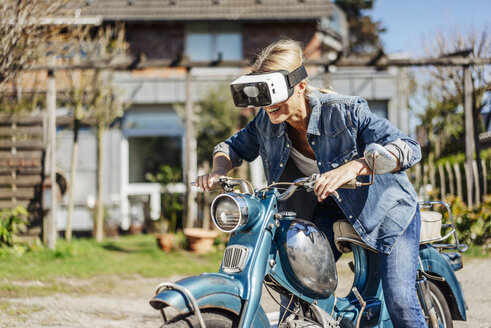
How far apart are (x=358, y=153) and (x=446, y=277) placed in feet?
3.80

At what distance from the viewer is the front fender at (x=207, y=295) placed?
2.14 metres

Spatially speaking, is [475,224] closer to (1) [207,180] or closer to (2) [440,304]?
(2) [440,304]

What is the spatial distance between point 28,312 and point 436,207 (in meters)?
6.29

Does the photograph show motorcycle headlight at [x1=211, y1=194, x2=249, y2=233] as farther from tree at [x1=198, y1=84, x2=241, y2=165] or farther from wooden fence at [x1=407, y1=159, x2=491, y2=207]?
tree at [x1=198, y1=84, x2=241, y2=165]

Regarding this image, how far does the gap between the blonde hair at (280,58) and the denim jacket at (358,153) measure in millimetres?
238

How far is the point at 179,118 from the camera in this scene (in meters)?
16.2

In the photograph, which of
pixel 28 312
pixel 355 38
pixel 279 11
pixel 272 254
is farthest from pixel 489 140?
pixel 355 38

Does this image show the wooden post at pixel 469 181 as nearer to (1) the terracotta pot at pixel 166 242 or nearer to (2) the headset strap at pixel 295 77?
(1) the terracotta pot at pixel 166 242

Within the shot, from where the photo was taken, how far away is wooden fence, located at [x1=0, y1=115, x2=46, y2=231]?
9.23 meters

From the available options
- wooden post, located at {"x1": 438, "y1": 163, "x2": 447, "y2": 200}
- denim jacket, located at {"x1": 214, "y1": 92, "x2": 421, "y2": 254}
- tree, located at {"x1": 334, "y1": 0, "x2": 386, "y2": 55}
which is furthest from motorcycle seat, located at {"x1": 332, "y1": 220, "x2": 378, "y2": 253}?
tree, located at {"x1": 334, "y1": 0, "x2": 386, "y2": 55}

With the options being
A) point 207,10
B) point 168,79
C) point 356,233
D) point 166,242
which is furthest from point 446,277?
point 207,10

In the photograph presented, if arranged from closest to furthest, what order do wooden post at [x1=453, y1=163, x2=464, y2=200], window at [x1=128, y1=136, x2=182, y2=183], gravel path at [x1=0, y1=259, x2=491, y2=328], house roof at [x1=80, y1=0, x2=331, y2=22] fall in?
gravel path at [x1=0, y1=259, x2=491, y2=328]
wooden post at [x1=453, y1=163, x2=464, y2=200]
window at [x1=128, y1=136, x2=182, y2=183]
house roof at [x1=80, y1=0, x2=331, y2=22]

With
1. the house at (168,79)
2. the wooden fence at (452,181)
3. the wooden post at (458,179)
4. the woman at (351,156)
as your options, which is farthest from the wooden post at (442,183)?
the woman at (351,156)

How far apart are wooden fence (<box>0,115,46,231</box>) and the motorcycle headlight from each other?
749 centimetres
